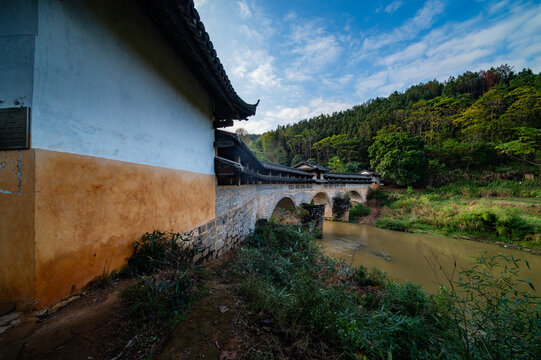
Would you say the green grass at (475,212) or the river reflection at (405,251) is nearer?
the river reflection at (405,251)

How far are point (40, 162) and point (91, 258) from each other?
3.50 ft

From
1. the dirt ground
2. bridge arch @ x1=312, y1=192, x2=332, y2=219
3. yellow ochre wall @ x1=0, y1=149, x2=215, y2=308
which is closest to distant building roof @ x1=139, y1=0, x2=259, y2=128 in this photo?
yellow ochre wall @ x1=0, y1=149, x2=215, y2=308

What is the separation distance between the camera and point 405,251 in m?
11.1

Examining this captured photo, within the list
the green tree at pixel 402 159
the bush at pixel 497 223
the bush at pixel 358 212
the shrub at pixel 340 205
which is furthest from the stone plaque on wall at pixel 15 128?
the green tree at pixel 402 159

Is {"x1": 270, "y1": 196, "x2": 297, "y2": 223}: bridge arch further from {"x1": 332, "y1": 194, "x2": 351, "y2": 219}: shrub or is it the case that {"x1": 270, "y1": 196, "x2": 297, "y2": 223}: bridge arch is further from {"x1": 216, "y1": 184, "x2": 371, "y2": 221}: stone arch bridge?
{"x1": 332, "y1": 194, "x2": 351, "y2": 219}: shrub

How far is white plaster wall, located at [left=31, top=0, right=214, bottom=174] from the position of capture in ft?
5.33

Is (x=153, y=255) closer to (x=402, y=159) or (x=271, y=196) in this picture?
(x=271, y=196)

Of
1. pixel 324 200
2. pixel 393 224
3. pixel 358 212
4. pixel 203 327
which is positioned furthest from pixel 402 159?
pixel 203 327

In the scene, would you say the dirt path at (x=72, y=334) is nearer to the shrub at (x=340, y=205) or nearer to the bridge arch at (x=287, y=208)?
the bridge arch at (x=287, y=208)

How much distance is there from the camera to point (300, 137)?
43.2 meters

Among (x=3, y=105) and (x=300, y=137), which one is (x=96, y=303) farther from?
(x=300, y=137)

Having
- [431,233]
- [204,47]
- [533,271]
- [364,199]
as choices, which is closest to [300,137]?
[364,199]

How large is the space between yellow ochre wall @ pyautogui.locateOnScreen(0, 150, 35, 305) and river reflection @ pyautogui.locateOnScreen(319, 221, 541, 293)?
961 cm

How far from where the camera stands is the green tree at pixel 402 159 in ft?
68.8
